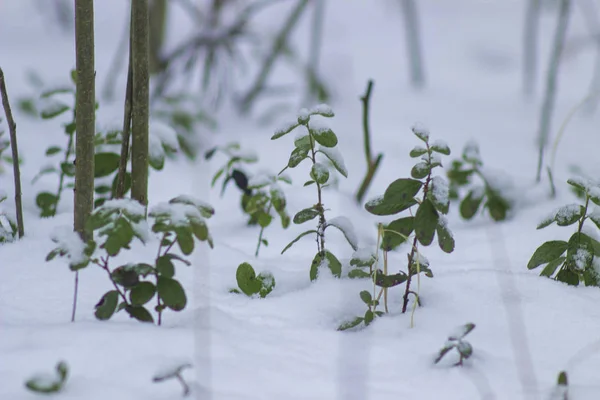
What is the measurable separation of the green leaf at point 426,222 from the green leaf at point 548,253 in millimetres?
230

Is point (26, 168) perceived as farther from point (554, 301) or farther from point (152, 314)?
point (554, 301)

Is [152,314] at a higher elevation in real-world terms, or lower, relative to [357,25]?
lower

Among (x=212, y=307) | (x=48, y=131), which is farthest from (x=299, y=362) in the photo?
(x=48, y=131)

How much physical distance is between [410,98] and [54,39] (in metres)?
2.80

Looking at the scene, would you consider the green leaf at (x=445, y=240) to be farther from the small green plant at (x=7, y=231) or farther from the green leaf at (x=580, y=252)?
the small green plant at (x=7, y=231)

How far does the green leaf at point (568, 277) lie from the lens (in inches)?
51.5

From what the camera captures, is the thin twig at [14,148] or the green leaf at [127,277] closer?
the green leaf at [127,277]

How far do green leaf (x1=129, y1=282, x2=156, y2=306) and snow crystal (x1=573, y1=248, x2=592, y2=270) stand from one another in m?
0.76

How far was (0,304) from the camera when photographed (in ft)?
3.92

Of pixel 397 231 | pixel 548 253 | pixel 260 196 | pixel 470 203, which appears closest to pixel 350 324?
pixel 397 231

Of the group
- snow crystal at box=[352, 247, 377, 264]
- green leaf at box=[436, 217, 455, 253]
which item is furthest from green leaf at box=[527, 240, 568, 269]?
snow crystal at box=[352, 247, 377, 264]

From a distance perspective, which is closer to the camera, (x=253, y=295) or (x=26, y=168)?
(x=253, y=295)

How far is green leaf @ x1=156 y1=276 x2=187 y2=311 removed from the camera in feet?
3.52

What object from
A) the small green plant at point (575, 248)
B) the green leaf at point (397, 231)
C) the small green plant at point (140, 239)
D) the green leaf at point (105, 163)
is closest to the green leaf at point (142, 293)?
the small green plant at point (140, 239)
